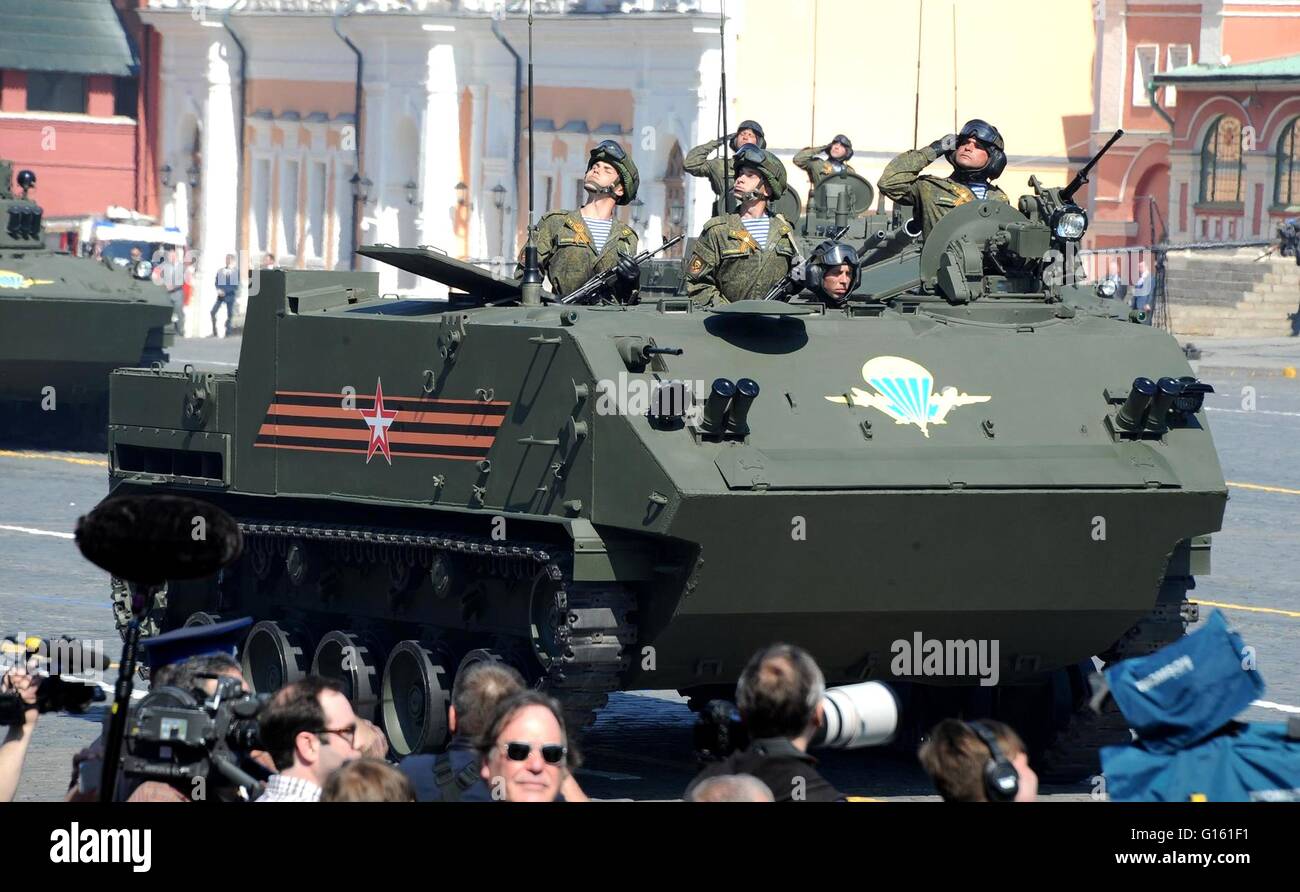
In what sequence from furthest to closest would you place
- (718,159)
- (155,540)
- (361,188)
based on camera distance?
(361,188), (718,159), (155,540)

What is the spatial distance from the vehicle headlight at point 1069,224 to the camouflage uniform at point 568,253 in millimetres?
2200

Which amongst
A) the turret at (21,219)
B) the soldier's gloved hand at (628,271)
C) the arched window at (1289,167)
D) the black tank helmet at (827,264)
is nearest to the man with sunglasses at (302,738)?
the black tank helmet at (827,264)

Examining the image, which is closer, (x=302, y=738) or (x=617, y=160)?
(x=302, y=738)

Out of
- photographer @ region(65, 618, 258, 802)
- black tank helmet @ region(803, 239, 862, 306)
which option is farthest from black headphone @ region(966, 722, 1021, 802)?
black tank helmet @ region(803, 239, 862, 306)

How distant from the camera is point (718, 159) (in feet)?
62.0

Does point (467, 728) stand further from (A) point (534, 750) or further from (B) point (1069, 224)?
(B) point (1069, 224)

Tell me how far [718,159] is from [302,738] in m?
11.1

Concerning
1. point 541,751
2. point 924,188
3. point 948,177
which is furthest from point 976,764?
point 924,188

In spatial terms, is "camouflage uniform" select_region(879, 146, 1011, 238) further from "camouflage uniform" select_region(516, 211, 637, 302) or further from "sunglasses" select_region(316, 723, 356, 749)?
"sunglasses" select_region(316, 723, 356, 749)

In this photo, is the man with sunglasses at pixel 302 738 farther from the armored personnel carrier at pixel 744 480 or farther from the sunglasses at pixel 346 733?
the armored personnel carrier at pixel 744 480

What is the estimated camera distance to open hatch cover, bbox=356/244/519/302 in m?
13.9

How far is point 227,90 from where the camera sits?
194 ft

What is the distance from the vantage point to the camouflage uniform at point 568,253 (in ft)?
48.1

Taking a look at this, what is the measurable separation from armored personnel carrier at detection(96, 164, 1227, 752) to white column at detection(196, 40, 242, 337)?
45189mm
